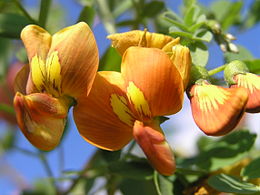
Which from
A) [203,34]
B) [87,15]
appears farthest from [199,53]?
[87,15]

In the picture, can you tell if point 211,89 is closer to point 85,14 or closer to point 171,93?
point 171,93

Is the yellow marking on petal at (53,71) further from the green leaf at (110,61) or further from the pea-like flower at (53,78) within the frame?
the green leaf at (110,61)

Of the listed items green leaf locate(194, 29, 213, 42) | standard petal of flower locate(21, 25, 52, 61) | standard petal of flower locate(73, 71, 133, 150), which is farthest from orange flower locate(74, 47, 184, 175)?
green leaf locate(194, 29, 213, 42)

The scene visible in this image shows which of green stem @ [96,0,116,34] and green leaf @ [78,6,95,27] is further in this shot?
green stem @ [96,0,116,34]

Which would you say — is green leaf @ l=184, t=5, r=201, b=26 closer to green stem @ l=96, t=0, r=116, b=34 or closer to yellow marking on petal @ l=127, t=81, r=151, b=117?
yellow marking on petal @ l=127, t=81, r=151, b=117

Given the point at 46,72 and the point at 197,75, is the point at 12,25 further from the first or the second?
the point at 197,75

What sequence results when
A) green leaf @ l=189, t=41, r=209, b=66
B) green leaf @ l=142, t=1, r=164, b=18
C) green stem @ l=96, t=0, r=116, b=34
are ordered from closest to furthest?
1. green leaf @ l=189, t=41, r=209, b=66
2. green leaf @ l=142, t=1, r=164, b=18
3. green stem @ l=96, t=0, r=116, b=34
